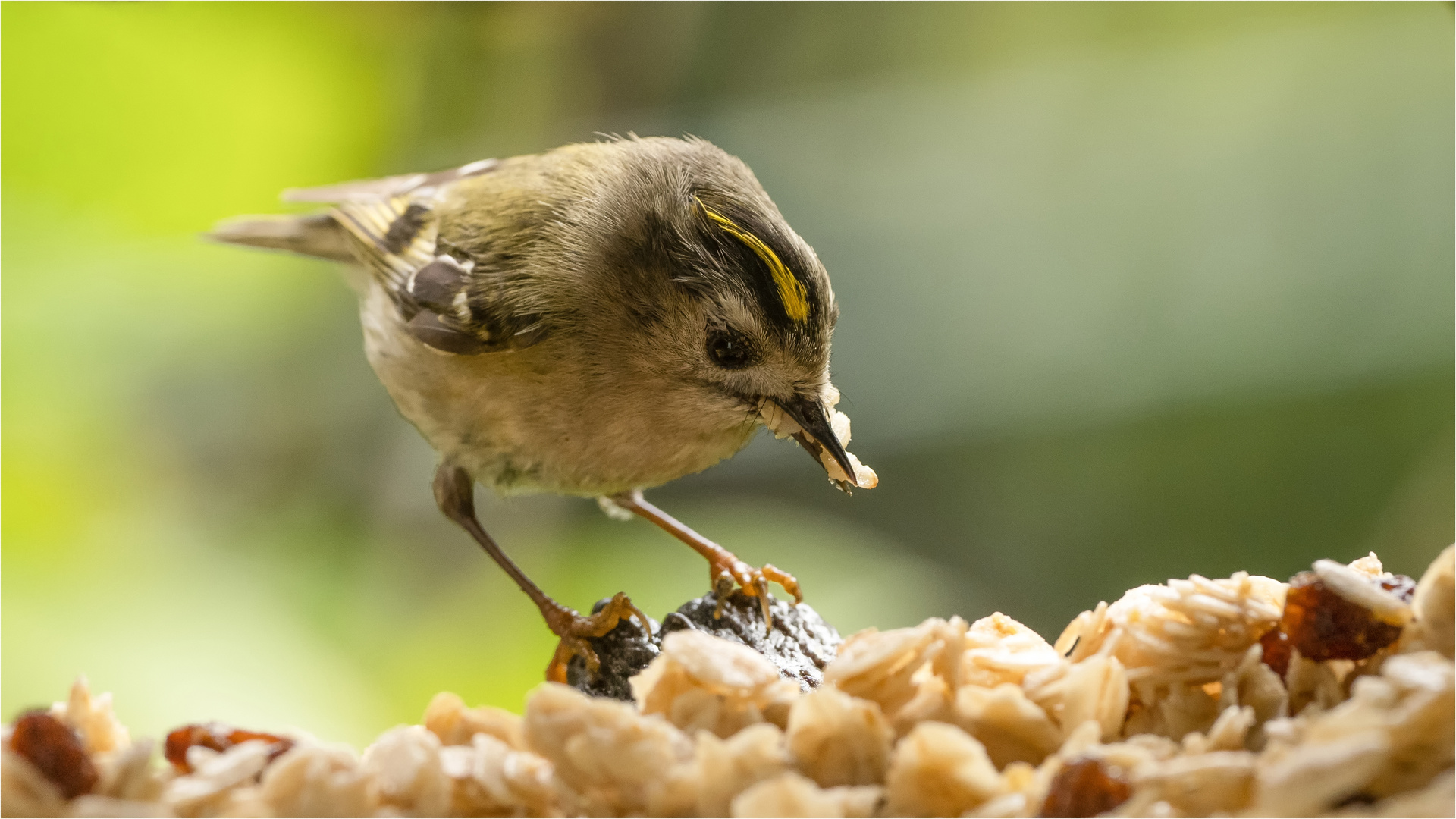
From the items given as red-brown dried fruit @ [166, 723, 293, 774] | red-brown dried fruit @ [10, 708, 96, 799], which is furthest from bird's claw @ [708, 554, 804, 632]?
red-brown dried fruit @ [10, 708, 96, 799]

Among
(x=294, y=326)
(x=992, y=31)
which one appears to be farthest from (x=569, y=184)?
(x=992, y=31)

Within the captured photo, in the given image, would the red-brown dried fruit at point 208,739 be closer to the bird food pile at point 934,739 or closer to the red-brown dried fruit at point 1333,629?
the bird food pile at point 934,739

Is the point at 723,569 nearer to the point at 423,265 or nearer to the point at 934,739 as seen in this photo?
the point at 423,265

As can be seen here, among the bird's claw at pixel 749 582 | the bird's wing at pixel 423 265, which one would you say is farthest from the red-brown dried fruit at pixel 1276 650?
the bird's wing at pixel 423 265

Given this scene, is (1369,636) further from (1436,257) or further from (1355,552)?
(1436,257)

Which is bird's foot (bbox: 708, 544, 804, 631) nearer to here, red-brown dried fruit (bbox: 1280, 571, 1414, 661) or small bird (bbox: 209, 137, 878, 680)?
small bird (bbox: 209, 137, 878, 680)

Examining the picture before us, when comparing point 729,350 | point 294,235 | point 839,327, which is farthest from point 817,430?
point 294,235
